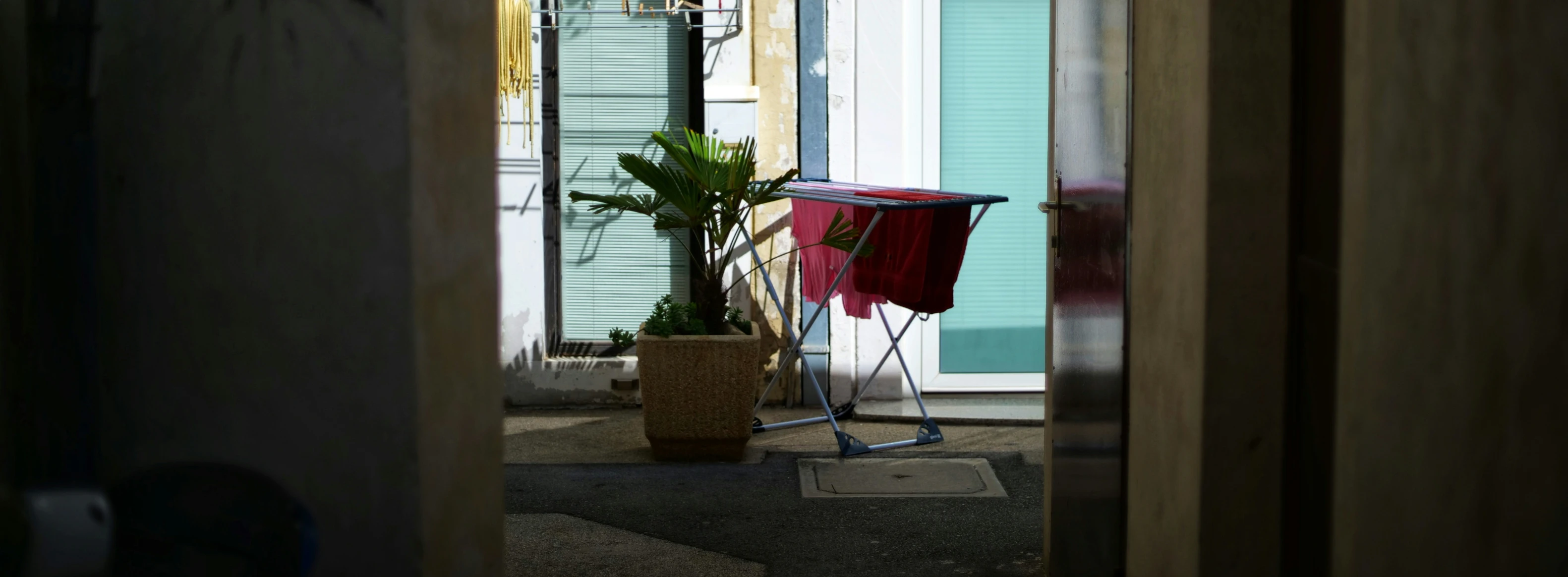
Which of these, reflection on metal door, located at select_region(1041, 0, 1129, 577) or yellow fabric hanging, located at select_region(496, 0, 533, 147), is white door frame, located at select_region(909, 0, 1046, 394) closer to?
yellow fabric hanging, located at select_region(496, 0, 533, 147)

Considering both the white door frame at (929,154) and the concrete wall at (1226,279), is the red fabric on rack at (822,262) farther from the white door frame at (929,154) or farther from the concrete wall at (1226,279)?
the concrete wall at (1226,279)

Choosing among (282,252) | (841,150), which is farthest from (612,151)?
(282,252)

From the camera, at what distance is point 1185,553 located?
2.54m

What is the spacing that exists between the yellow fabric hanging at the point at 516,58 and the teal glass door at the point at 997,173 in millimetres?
2139

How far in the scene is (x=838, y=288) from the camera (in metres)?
6.34

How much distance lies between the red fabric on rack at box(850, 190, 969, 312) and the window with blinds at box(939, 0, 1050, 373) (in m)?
1.28

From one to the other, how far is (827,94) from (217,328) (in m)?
5.28

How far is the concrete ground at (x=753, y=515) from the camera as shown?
13.7 feet

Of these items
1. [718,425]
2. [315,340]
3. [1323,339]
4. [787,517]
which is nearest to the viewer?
[315,340]

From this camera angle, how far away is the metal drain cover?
16.9ft

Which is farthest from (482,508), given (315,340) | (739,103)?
(739,103)

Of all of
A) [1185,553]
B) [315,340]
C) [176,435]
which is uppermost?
[315,340]

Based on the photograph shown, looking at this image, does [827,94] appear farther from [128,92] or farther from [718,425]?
[128,92]

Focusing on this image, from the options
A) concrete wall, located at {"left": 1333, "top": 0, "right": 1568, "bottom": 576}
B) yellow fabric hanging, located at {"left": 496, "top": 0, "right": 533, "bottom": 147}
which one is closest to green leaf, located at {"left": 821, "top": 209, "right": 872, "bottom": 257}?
yellow fabric hanging, located at {"left": 496, "top": 0, "right": 533, "bottom": 147}
